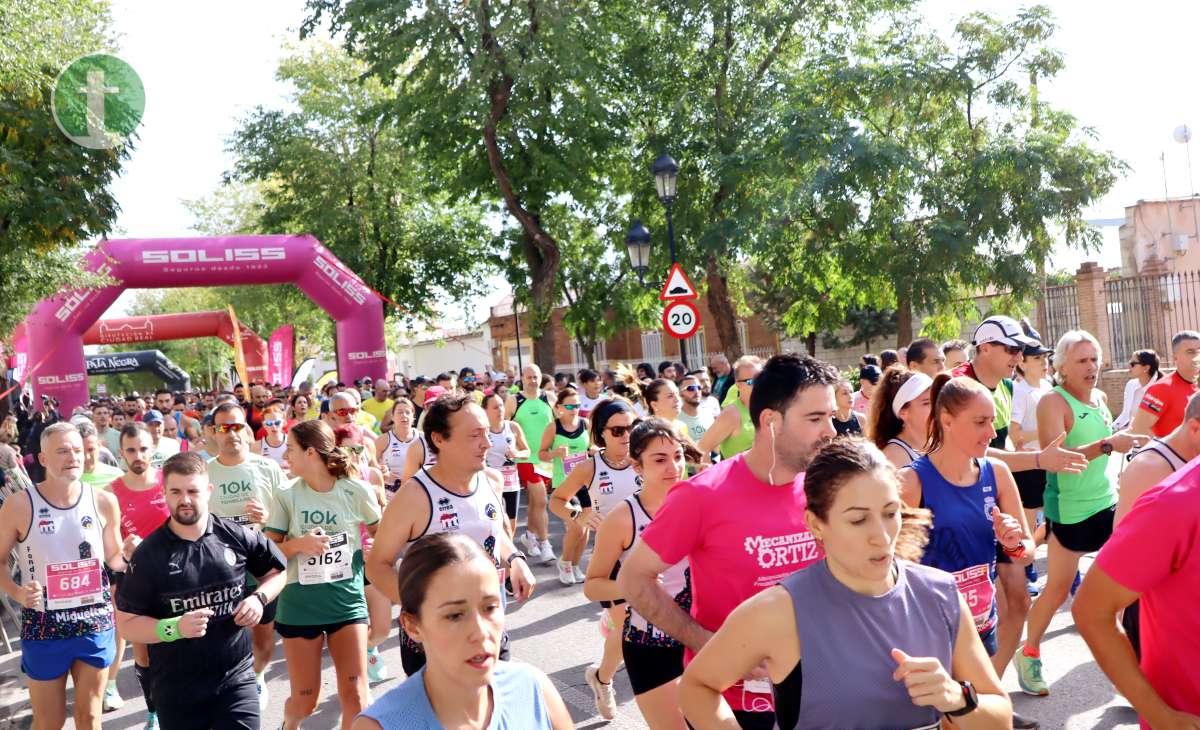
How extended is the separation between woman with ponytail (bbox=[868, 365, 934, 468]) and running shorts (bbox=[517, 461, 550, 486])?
277 inches

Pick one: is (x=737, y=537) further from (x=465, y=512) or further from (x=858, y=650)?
(x=465, y=512)

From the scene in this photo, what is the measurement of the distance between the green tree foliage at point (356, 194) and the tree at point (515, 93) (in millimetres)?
10359

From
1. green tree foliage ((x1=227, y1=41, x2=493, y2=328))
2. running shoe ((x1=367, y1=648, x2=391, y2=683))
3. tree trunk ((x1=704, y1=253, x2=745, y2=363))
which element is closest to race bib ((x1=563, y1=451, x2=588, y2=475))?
running shoe ((x1=367, y1=648, x2=391, y2=683))

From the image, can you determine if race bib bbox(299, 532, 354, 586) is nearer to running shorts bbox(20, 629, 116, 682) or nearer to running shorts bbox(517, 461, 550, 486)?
running shorts bbox(20, 629, 116, 682)

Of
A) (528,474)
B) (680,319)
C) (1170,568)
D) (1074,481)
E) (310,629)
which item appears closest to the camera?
(1170,568)

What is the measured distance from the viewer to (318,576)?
5.58 meters

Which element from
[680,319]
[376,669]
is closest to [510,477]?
[680,319]

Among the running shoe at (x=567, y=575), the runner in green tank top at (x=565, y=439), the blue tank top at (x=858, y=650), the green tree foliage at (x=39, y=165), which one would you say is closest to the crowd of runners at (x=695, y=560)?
the blue tank top at (x=858, y=650)

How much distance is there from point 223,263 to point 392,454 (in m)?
13.4

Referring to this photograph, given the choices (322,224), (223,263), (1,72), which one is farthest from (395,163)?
(1,72)

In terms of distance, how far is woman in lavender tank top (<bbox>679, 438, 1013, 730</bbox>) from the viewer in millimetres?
2586

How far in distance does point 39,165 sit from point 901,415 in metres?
10.7

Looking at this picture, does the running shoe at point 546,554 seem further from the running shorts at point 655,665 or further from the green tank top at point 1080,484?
the running shorts at point 655,665

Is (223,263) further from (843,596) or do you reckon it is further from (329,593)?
(843,596)
